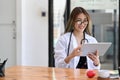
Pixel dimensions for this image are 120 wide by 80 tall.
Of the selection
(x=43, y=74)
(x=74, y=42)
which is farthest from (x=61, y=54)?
(x=43, y=74)

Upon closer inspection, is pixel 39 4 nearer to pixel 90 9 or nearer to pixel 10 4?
pixel 10 4

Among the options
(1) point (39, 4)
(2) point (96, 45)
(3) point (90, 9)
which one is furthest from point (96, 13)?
(2) point (96, 45)

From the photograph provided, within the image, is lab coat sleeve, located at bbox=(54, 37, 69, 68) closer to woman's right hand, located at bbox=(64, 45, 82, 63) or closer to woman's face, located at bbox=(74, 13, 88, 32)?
woman's right hand, located at bbox=(64, 45, 82, 63)

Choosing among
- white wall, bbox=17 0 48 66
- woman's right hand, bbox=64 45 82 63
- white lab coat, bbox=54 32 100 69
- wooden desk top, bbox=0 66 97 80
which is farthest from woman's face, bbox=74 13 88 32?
white wall, bbox=17 0 48 66

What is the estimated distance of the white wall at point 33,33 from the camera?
4551 mm

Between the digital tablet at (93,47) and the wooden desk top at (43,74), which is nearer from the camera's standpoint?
the wooden desk top at (43,74)

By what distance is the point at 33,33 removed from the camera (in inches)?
181

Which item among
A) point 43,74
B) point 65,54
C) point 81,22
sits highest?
point 81,22

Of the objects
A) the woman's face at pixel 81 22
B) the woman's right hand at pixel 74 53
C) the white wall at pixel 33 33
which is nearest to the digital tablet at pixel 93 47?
the woman's right hand at pixel 74 53

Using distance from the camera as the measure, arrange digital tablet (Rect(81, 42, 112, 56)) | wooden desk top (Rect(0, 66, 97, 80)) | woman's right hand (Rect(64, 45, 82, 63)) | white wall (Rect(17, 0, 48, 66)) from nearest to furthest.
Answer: wooden desk top (Rect(0, 66, 97, 80)), digital tablet (Rect(81, 42, 112, 56)), woman's right hand (Rect(64, 45, 82, 63)), white wall (Rect(17, 0, 48, 66))

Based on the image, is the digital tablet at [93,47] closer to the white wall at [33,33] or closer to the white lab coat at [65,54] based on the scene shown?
the white lab coat at [65,54]

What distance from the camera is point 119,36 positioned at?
14.7 ft

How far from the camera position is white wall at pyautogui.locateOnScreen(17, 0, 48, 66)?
4551 millimetres

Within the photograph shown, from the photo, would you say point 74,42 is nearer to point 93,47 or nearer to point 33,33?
point 93,47
